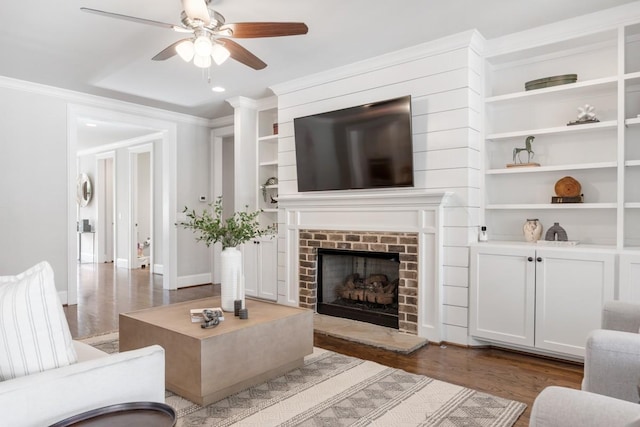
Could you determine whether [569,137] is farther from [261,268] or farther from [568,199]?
[261,268]

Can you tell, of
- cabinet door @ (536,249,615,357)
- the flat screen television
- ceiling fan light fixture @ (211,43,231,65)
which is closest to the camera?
ceiling fan light fixture @ (211,43,231,65)

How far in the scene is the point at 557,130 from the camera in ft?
10.6

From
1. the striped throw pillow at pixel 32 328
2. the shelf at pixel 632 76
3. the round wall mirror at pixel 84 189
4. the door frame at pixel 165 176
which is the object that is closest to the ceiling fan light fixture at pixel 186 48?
the striped throw pillow at pixel 32 328

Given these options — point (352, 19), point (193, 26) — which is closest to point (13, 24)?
point (193, 26)

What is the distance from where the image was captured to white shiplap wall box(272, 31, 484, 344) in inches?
135

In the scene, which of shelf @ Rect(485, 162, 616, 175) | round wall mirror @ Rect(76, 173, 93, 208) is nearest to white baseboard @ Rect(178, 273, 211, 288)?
shelf @ Rect(485, 162, 616, 175)

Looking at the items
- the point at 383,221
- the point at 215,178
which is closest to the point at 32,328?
the point at 383,221

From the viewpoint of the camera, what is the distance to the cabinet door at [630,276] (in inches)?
109

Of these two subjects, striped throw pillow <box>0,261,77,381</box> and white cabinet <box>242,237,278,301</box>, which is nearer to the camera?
striped throw pillow <box>0,261,77,381</box>

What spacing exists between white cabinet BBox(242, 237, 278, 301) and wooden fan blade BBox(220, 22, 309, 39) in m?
2.72

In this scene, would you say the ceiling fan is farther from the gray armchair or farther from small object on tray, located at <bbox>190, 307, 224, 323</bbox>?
the gray armchair

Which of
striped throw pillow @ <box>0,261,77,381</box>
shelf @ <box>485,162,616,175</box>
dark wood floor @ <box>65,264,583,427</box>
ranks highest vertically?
shelf @ <box>485,162,616,175</box>

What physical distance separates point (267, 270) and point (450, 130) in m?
2.68

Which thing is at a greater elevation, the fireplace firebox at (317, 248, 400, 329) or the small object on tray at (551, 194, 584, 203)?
the small object on tray at (551, 194, 584, 203)
